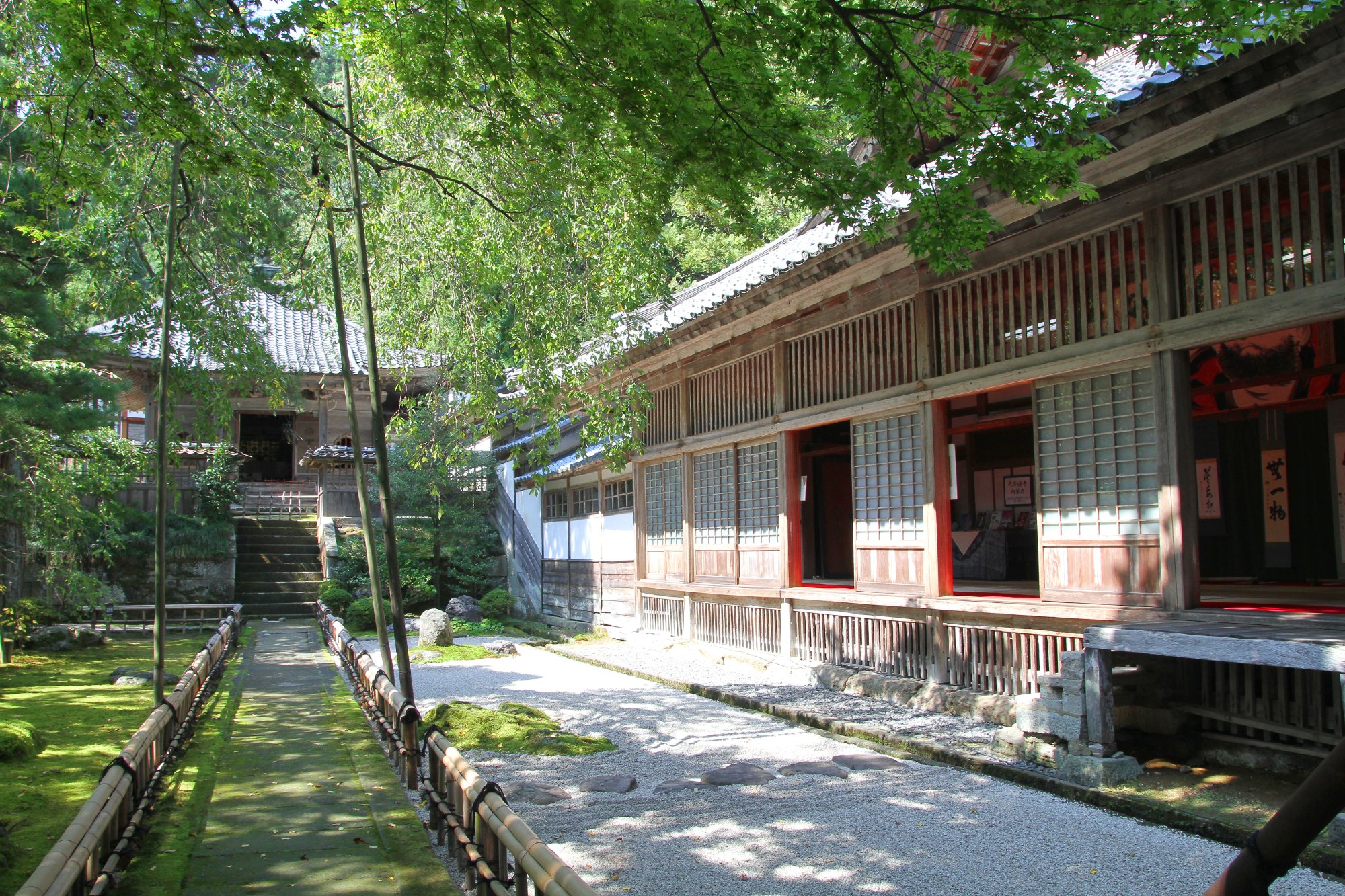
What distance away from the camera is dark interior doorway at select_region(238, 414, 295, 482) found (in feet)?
103

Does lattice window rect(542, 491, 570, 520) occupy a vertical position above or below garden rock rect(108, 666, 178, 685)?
above

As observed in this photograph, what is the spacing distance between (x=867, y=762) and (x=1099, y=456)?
9.59 feet

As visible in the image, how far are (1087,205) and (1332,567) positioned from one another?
17.4 feet

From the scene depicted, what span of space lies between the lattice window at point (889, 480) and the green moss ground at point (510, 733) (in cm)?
356

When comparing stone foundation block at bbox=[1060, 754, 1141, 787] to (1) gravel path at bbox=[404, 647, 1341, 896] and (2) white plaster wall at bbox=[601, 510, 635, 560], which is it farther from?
(2) white plaster wall at bbox=[601, 510, 635, 560]

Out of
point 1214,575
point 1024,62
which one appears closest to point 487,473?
point 1214,575

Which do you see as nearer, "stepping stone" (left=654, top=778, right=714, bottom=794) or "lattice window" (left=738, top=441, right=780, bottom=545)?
"stepping stone" (left=654, top=778, right=714, bottom=794)

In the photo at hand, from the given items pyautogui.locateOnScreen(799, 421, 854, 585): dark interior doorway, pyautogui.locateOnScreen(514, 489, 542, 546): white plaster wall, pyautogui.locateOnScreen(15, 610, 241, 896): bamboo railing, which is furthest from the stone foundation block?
pyautogui.locateOnScreen(514, 489, 542, 546): white plaster wall

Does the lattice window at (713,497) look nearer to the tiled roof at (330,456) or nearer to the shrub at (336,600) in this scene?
the shrub at (336,600)

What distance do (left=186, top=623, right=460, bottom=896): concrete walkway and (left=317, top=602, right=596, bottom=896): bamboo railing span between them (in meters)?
0.17

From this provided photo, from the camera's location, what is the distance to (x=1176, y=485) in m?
6.20

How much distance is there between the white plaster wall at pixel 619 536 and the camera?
15.7 metres

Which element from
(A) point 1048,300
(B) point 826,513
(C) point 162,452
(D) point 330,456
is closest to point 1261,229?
(A) point 1048,300

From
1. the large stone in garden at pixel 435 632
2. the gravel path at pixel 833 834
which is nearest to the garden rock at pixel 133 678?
the large stone in garden at pixel 435 632
